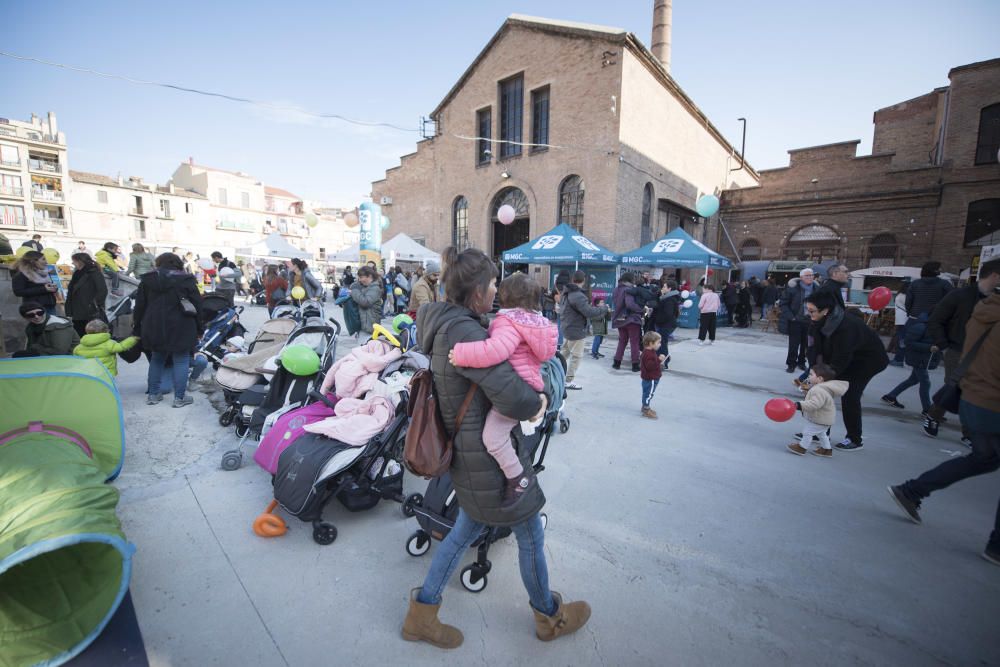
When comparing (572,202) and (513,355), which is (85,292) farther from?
(572,202)

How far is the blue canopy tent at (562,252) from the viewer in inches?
472

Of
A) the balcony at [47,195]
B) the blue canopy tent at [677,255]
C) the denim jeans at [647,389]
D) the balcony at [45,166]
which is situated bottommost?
the denim jeans at [647,389]

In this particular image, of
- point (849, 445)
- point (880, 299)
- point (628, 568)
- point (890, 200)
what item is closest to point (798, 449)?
point (849, 445)

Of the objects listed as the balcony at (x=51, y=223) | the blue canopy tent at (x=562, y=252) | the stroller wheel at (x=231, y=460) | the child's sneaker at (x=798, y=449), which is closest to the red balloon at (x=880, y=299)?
the child's sneaker at (x=798, y=449)

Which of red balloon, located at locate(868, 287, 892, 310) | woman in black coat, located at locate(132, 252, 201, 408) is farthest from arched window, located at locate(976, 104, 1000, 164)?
woman in black coat, located at locate(132, 252, 201, 408)

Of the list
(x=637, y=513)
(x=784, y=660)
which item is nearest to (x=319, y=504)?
(x=637, y=513)

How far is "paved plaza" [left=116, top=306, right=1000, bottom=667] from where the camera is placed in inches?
75.6

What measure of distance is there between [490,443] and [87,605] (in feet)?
6.75

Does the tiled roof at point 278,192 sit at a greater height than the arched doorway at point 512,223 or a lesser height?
greater

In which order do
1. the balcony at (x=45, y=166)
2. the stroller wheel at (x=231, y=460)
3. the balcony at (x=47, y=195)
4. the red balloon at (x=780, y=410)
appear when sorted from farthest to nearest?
1. the balcony at (x=45, y=166)
2. the balcony at (x=47, y=195)
3. the red balloon at (x=780, y=410)
4. the stroller wheel at (x=231, y=460)

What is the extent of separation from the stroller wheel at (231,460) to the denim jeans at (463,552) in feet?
7.90

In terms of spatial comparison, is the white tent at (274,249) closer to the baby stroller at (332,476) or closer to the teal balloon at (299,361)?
the teal balloon at (299,361)

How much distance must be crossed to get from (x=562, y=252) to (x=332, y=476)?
10.5 meters

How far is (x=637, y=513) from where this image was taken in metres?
3.02
